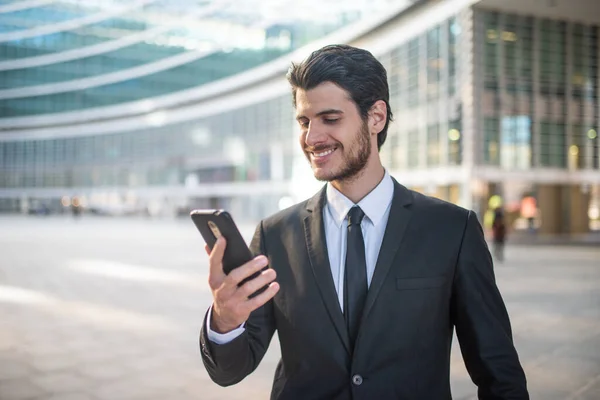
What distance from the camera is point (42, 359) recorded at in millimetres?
6992

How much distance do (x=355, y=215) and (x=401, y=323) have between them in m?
0.47

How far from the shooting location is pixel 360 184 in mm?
2455

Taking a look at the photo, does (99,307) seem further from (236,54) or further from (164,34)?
(164,34)

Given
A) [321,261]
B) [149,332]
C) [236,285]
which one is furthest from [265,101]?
[236,285]

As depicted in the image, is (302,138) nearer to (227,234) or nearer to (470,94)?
(227,234)

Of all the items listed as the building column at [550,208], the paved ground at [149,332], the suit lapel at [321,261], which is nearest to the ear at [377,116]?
the suit lapel at [321,261]

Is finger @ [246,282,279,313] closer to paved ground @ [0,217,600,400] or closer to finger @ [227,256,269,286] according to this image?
finger @ [227,256,269,286]

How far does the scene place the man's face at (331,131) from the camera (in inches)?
90.3

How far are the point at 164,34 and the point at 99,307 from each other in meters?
68.6

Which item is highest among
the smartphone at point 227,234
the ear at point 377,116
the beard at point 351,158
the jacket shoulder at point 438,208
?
the ear at point 377,116

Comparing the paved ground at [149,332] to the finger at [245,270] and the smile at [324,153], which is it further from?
the finger at [245,270]

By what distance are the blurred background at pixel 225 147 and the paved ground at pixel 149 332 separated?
5cm

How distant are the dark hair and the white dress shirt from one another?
341 mm

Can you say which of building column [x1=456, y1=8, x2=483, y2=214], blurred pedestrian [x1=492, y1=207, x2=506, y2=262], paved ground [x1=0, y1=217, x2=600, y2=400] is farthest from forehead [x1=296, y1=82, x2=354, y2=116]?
building column [x1=456, y1=8, x2=483, y2=214]
